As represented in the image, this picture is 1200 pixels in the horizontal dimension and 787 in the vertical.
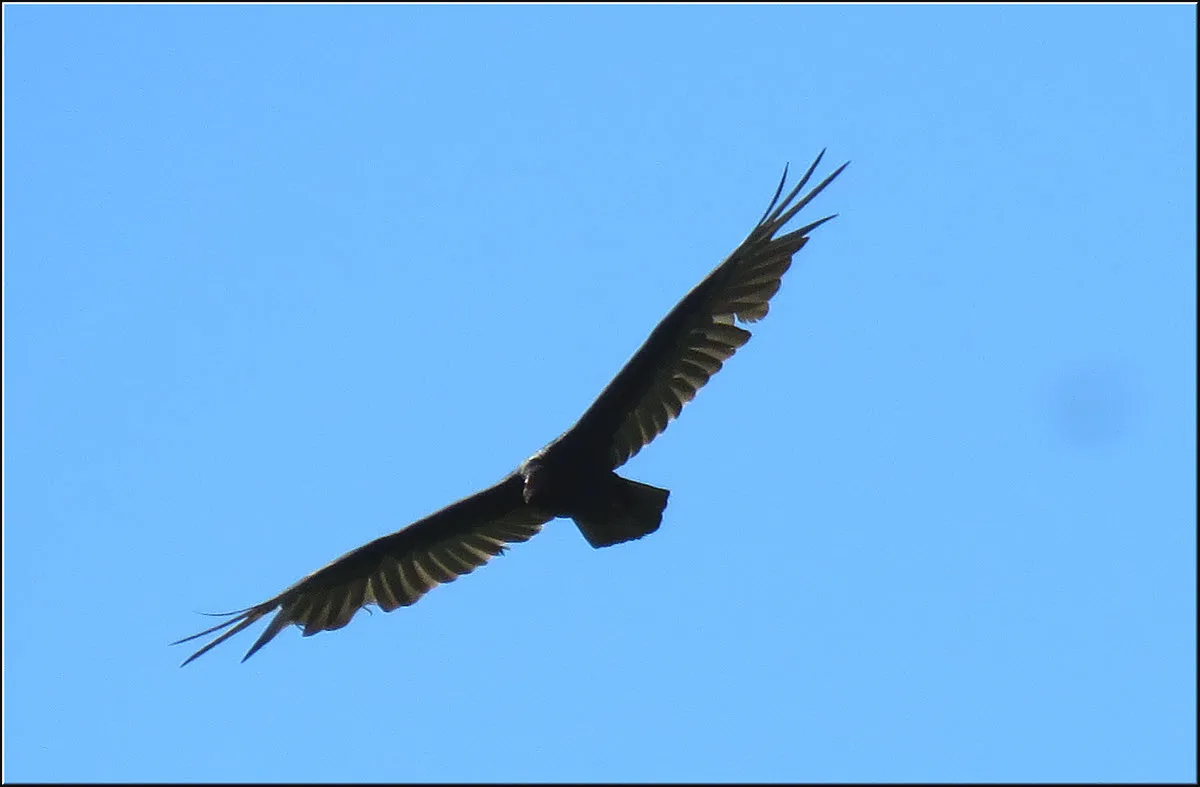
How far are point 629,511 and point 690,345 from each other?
4.24 ft

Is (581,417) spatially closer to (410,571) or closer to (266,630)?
(410,571)

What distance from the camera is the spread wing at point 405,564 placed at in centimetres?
1378

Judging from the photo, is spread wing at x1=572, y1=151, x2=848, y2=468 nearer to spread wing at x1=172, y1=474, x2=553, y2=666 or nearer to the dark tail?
the dark tail

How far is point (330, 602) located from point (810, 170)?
5.16 meters

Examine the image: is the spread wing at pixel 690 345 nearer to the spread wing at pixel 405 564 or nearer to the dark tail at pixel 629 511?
the dark tail at pixel 629 511

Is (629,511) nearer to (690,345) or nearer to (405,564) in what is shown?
(690,345)

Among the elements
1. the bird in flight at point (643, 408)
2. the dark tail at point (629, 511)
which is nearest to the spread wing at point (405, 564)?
the bird in flight at point (643, 408)

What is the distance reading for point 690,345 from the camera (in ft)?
42.9

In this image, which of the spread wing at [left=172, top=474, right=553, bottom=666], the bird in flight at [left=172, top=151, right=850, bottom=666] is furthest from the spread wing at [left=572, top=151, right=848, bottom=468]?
the spread wing at [left=172, top=474, right=553, bottom=666]

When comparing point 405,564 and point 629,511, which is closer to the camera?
point 629,511

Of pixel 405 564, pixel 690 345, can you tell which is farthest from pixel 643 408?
pixel 405 564

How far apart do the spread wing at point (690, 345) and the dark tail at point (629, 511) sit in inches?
11.5

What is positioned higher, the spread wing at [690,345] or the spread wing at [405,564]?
the spread wing at [690,345]

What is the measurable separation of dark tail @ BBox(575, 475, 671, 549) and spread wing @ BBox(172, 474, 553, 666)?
0.78 metres
